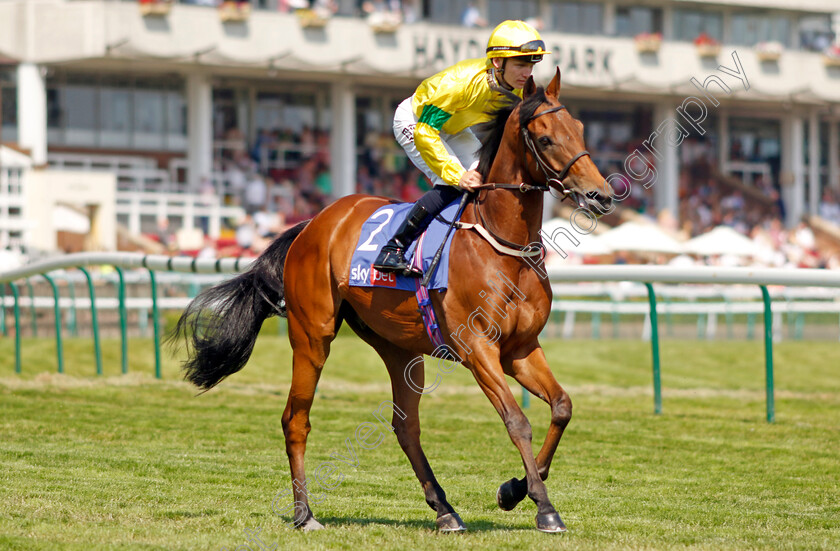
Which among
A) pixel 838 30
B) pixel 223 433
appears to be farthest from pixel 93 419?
pixel 838 30

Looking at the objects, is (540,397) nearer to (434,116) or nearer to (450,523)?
(450,523)

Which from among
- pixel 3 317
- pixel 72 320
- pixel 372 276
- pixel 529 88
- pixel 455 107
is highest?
pixel 529 88

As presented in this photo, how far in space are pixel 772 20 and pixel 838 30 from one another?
259cm

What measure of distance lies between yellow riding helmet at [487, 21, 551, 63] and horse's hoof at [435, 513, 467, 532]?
5.83 ft

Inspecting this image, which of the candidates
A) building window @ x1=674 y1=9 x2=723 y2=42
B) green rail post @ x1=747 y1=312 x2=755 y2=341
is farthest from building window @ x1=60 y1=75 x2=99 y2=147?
building window @ x1=674 y1=9 x2=723 y2=42

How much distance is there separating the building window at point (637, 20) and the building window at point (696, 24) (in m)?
0.55

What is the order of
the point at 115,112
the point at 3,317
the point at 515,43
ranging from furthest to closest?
1. the point at 115,112
2. the point at 3,317
3. the point at 515,43

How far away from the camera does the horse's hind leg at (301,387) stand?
4.57 meters

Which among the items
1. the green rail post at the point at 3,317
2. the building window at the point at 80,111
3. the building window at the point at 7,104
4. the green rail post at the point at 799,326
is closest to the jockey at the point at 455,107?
the green rail post at the point at 3,317

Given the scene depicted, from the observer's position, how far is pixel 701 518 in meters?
4.33

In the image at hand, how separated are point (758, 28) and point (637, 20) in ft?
13.4

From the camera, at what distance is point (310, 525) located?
4.26 metres

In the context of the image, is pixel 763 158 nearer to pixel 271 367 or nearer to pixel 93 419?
pixel 271 367

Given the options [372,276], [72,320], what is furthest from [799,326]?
[372,276]
